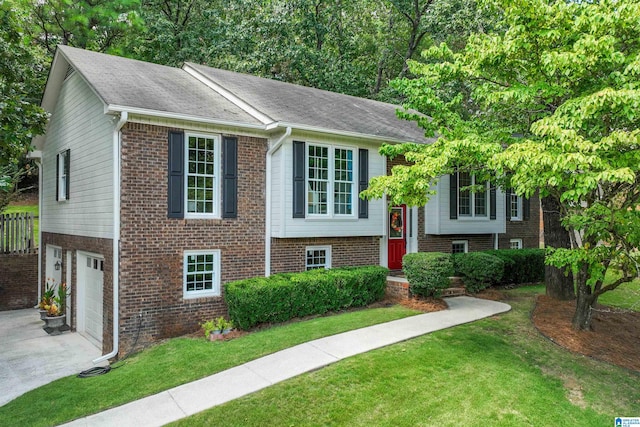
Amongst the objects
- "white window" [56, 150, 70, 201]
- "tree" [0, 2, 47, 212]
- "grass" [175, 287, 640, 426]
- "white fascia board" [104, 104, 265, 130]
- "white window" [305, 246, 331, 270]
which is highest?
"tree" [0, 2, 47, 212]

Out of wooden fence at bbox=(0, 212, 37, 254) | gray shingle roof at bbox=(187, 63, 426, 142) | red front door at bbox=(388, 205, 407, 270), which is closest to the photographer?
gray shingle roof at bbox=(187, 63, 426, 142)

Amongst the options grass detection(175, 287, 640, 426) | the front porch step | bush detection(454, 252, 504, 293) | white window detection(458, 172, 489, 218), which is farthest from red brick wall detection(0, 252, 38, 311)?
white window detection(458, 172, 489, 218)

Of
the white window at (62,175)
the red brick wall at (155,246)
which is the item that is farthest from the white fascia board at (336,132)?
the white window at (62,175)

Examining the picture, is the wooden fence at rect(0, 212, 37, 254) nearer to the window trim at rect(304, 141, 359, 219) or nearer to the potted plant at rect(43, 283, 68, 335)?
the potted plant at rect(43, 283, 68, 335)

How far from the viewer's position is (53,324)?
1146 cm

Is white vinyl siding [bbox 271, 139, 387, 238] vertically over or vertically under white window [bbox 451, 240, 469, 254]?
over

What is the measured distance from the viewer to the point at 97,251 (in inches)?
396

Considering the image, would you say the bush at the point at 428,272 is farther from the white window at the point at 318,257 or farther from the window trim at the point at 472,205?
the window trim at the point at 472,205

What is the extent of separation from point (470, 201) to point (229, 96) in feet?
28.2

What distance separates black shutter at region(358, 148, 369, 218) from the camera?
11.9 metres

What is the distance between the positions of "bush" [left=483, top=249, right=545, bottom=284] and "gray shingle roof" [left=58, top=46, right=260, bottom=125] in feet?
29.4

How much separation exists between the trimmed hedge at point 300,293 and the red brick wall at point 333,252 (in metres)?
0.55

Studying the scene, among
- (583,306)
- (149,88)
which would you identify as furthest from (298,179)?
(583,306)

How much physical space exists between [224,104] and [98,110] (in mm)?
2983
